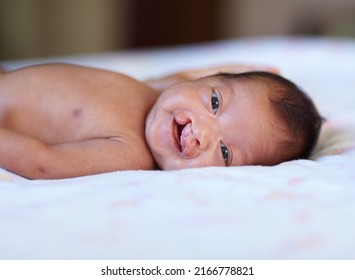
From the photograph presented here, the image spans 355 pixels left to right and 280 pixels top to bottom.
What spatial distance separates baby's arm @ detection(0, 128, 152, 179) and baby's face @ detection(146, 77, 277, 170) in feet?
0.39

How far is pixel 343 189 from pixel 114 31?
4068 mm

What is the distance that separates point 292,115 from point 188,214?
1.39 ft

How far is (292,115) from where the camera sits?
42.4 inches

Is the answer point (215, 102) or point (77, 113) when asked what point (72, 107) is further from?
point (215, 102)

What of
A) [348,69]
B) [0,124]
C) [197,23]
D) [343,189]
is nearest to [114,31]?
[197,23]

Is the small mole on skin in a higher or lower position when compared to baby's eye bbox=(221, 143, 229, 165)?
higher

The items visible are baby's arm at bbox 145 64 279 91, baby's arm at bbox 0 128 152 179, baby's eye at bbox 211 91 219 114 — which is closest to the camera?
baby's arm at bbox 0 128 152 179

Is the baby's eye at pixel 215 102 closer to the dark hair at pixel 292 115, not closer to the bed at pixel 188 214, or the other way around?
the dark hair at pixel 292 115

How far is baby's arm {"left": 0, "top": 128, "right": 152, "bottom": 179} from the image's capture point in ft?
3.22

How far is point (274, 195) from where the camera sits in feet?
2.64

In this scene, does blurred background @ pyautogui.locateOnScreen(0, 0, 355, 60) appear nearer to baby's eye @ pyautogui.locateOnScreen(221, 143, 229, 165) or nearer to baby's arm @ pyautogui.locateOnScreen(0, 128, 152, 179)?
baby's eye @ pyautogui.locateOnScreen(221, 143, 229, 165)

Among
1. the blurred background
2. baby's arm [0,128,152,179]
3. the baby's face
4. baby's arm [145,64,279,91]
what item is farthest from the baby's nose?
the blurred background

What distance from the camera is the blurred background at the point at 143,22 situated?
4391 mm

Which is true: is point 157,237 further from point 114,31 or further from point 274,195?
point 114,31
